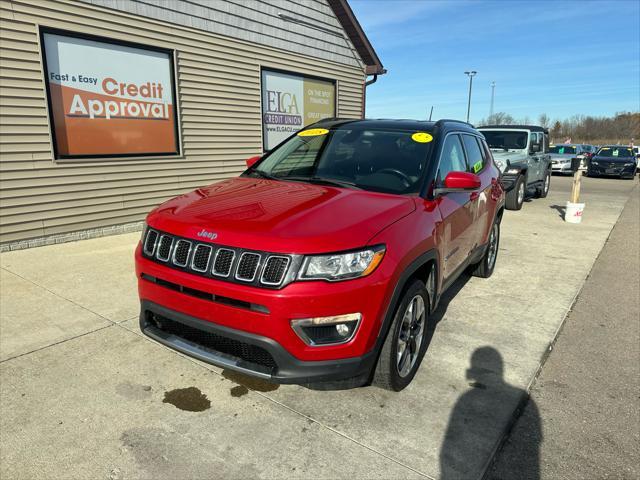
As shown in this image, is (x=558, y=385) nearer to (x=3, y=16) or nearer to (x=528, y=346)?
(x=528, y=346)

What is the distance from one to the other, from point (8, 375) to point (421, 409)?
106 inches

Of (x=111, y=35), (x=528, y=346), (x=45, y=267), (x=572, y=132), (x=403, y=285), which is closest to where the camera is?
(x=403, y=285)

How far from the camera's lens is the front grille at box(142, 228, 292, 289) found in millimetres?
2299

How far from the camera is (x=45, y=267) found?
5387 mm

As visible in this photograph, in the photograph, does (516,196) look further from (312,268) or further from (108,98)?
(312,268)

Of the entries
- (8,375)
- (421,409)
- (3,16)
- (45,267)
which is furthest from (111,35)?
(421,409)

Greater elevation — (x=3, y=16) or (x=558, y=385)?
(x=3, y=16)

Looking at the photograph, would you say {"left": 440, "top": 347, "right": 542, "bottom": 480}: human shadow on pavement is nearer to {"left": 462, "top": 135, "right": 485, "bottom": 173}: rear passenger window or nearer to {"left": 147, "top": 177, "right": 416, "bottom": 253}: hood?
{"left": 147, "top": 177, "right": 416, "bottom": 253}: hood

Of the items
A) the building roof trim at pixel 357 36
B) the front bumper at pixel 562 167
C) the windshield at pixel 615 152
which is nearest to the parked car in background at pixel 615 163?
the windshield at pixel 615 152

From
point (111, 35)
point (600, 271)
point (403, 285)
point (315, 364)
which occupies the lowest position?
point (600, 271)

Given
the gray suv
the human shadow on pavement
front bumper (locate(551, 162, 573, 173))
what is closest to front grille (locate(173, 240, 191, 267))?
the human shadow on pavement

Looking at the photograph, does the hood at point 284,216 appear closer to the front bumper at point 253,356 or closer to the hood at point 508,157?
the front bumper at point 253,356

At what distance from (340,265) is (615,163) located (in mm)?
23468

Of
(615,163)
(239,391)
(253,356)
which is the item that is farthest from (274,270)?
(615,163)
